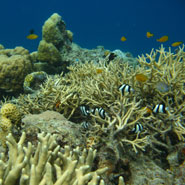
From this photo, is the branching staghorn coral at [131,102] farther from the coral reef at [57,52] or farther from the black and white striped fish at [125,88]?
the coral reef at [57,52]

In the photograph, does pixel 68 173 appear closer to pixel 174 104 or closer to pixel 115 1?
pixel 174 104

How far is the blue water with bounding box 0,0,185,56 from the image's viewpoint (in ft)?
354

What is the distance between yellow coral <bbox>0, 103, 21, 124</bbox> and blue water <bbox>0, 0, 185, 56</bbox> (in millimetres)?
104817

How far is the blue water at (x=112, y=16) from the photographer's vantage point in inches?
4245

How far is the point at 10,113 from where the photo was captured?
3189 millimetres

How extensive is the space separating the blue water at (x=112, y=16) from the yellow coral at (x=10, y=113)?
4127 inches

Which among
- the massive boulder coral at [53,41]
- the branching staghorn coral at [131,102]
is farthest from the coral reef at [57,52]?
the branching staghorn coral at [131,102]

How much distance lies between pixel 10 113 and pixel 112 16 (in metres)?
142

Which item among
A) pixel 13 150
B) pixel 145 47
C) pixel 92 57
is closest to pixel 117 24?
pixel 145 47

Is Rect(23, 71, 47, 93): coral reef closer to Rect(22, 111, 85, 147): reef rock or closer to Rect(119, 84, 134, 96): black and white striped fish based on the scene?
Rect(22, 111, 85, 147): reef rock

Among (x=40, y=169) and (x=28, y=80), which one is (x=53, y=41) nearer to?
(x=28, y=80)

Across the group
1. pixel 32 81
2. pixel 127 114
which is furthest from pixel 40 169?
→ pixel 32 81

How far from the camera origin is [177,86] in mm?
3701

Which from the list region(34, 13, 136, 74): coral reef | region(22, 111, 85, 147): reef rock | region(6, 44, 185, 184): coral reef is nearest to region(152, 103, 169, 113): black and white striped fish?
region(6, 44, 185, 184): coral reef
